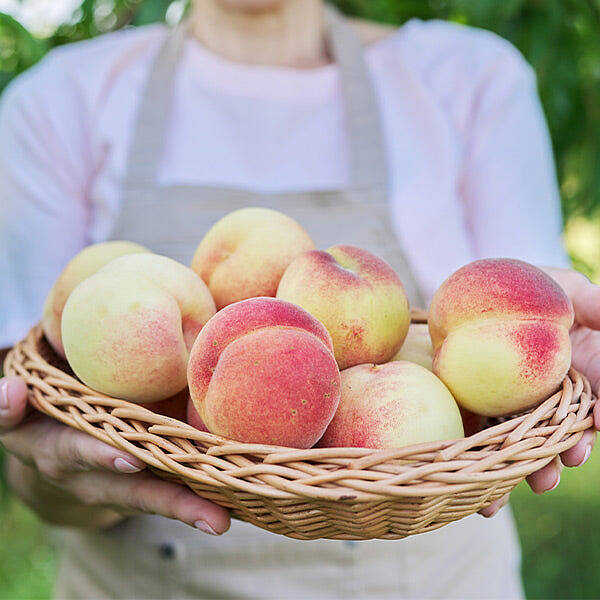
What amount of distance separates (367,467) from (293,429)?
71 millimetres

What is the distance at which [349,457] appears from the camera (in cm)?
57

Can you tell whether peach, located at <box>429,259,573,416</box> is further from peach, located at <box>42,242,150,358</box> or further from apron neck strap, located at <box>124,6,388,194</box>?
apron neck strap, located at <box>124,6,388,194</box>

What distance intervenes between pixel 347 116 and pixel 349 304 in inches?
25.2

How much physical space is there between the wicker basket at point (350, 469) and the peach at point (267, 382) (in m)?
0.02

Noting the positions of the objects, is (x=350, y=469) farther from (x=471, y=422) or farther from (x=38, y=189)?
(x=38, y=189)

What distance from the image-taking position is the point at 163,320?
2.26ft

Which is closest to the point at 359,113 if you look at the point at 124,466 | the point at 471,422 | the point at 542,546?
the point at 471,422

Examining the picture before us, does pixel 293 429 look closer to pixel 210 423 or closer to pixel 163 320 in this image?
pixel 210 423

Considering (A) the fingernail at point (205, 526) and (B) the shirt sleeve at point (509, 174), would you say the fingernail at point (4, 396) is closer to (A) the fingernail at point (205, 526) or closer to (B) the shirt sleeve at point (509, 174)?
(A) the fingernail at point (205, 526)

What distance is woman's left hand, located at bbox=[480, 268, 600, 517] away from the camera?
0.66 meters

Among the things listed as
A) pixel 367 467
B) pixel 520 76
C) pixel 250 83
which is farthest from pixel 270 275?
pixel 520 76

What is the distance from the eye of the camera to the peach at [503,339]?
25.6 inches

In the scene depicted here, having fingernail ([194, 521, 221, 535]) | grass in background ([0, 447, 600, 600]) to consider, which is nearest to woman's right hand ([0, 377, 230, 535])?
fingernail ([194, 521, 221, 535])

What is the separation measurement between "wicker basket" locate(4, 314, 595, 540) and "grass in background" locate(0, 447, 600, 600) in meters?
1.68
